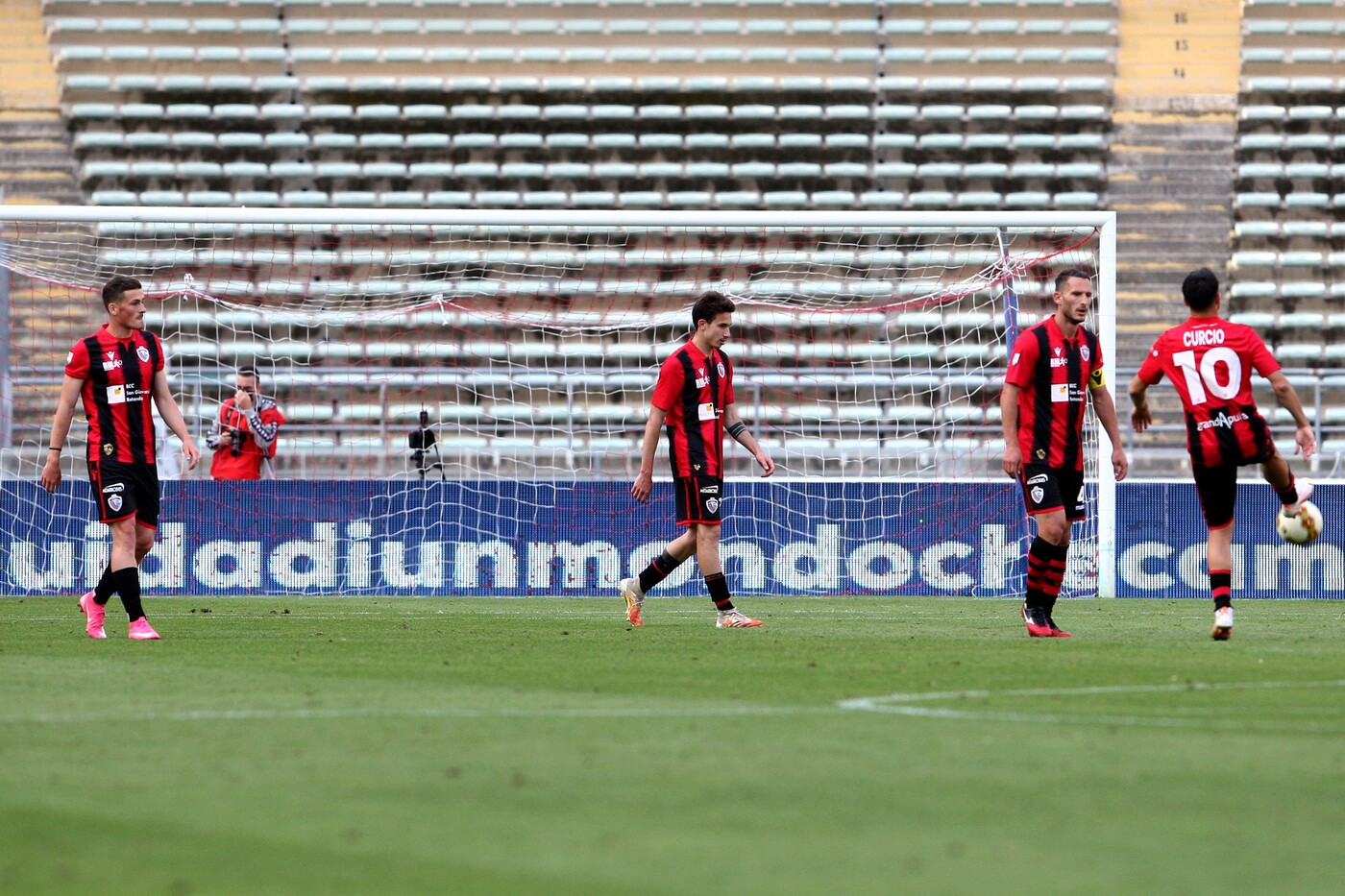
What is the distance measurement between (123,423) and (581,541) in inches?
259

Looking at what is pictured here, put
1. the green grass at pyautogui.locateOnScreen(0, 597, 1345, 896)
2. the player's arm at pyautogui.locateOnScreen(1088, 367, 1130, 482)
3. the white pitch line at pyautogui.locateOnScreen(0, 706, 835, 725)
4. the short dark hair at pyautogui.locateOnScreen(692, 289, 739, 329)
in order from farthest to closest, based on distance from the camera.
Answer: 1. the short dark hair at pyautogui.locateOnScreen(692, 289, 739, 329)
2. the player's arm at pyautogui.locateOnScreen(1088, 367, 1130, 482)
3. the white pitch line at pyautogui.locateOnScreen(0, 706, 835, 725)
4. the green grass at pyautogui.locateOnScreen(0, 597, 1345, 896)

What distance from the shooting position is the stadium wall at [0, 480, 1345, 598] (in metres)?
14.9

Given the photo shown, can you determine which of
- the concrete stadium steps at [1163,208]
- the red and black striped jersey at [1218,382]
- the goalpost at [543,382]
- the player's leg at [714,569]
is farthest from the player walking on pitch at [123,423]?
the concrete stadium steps at [1163,208]

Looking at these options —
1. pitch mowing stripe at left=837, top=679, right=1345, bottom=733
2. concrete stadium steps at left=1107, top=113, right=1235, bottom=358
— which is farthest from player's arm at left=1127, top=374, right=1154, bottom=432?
concrete stadium steps at left=1107, top=113, right=1235, bottom=358

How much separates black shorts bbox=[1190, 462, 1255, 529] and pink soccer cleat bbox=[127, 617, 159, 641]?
525 cm

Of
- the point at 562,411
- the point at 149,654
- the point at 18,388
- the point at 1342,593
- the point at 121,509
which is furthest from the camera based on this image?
the point at 562,411

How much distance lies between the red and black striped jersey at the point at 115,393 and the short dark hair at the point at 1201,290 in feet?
17.0

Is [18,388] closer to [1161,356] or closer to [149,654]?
[149,654]

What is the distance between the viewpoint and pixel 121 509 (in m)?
8.93

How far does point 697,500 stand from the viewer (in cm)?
981

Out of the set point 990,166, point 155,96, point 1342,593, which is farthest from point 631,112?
point 1342,593

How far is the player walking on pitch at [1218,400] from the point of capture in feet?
29.0

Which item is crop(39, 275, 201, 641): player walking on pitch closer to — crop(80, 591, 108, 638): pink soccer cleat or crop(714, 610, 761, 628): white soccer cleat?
crop(80, 591, 108, 638): pink soccer cleat

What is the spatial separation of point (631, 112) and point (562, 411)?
5984 mm
